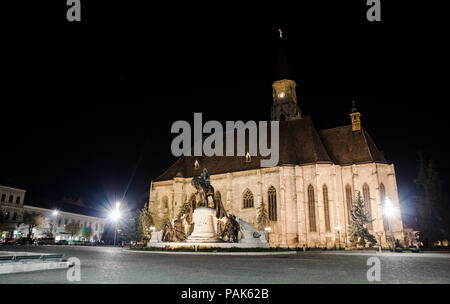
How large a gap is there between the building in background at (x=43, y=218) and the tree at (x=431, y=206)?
4910 centimetres

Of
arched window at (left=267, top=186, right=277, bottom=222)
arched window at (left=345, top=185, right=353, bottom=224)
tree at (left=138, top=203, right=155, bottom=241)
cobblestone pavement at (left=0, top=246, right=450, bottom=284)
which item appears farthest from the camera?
tree at (left=138, top=203, right=155, bottom=241)

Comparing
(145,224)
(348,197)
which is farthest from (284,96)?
(145,224)

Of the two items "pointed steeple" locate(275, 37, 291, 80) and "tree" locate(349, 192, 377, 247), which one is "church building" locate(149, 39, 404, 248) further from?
"pointed steeple" locate(275, 37, 291, 80)

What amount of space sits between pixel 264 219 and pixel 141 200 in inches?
1531

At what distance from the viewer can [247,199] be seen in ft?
137

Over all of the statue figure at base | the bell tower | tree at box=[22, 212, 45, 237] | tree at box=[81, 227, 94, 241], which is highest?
the bell tower

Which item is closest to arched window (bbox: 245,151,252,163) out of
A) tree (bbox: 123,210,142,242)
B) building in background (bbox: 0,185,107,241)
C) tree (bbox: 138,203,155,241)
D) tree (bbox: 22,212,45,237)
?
tree (bbox: 138,203,155,241)

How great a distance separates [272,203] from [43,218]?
121 feet

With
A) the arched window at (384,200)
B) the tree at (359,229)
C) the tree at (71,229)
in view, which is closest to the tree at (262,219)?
the tree at (359,229)

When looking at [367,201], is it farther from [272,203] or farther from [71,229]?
[71,229]

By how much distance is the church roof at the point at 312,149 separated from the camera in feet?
128

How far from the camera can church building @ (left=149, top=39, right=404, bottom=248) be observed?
35.7 meters
